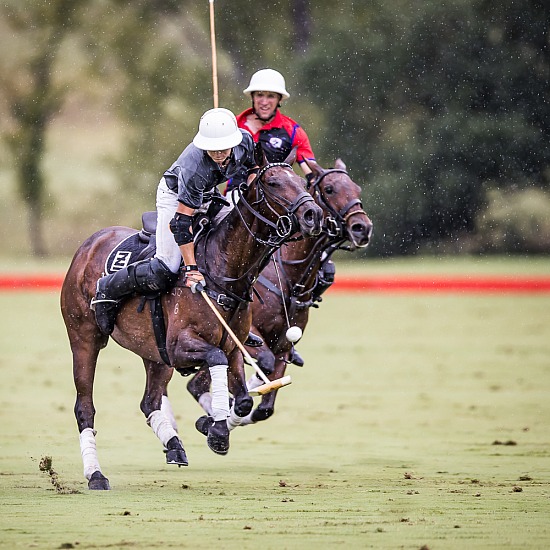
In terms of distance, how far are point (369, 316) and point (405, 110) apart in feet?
31.2

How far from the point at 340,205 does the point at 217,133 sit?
1339 millimetres

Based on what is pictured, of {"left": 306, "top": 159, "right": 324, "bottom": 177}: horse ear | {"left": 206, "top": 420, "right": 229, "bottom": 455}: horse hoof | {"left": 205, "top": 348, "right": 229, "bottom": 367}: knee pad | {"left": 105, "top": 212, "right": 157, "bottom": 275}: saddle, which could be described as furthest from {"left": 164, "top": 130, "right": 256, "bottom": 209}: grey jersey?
{"left": 206, "top": 420, "right": 229, "bottom": 455}: horse hoof

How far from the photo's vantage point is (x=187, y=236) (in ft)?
21.7

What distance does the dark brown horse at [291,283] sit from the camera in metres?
7.66

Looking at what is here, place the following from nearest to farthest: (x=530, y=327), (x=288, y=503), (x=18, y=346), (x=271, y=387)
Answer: (x=288, y=503) < (x=271, y=387) < (x=18, y=346) < (x=530, y=327)

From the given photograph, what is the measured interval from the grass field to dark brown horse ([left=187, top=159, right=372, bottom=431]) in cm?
61

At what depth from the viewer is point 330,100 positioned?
2830 centimetres

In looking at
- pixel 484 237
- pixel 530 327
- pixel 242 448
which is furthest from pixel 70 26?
pixel 242 448

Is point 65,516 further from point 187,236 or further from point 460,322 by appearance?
point 460,322

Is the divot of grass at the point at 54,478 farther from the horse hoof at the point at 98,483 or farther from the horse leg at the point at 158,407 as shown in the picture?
the horse leg at the point at 158,407

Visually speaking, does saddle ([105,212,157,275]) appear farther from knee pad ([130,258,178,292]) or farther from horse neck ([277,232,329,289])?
horse neck ([277,232,329,289])

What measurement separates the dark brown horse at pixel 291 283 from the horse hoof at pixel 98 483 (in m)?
1.12

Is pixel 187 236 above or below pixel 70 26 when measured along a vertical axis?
below

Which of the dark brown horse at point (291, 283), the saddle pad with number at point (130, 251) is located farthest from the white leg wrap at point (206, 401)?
the saddle pad with number at point (130, 251)
